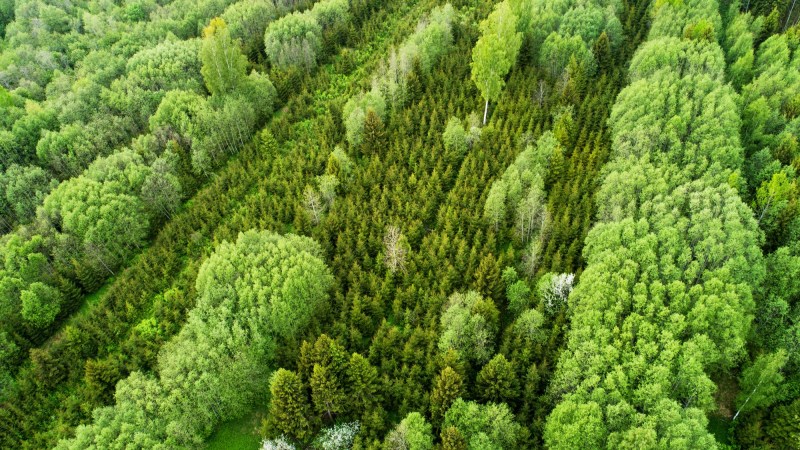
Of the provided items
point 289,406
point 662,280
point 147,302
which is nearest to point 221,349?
point 289,406

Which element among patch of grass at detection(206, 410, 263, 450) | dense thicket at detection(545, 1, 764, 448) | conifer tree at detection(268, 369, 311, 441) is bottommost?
patch of grass at detection(206, 410, 263, 450)

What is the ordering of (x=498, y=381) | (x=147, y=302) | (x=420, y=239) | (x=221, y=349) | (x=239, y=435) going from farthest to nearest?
(x=420, y=239) → (x=147, y=302) → (x=239, y=435) → (x=221, y=349) → (x=498, y=381)

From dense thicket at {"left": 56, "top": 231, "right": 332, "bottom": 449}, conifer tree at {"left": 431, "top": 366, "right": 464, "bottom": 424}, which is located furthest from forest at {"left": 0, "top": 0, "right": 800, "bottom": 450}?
dense thicket at {"left": 56, "top": 231, "right": 332, "bottom": 449}

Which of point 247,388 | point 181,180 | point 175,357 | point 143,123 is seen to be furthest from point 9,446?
point 143,123

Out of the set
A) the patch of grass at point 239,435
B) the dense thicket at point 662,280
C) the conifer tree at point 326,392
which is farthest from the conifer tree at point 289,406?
the dense thicket at point 662,280

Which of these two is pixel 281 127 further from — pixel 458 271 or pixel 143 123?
pixel 458 271

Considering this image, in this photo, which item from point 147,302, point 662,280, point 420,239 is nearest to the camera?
point 662,280

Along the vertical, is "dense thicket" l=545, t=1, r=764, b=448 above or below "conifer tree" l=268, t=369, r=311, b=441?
above

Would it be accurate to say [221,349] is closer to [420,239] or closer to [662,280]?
[420,239]

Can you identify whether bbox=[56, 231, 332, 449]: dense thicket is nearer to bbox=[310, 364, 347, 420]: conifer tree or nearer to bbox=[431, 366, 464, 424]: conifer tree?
bbox=[310, 364, 347, 420]: conifer tree
